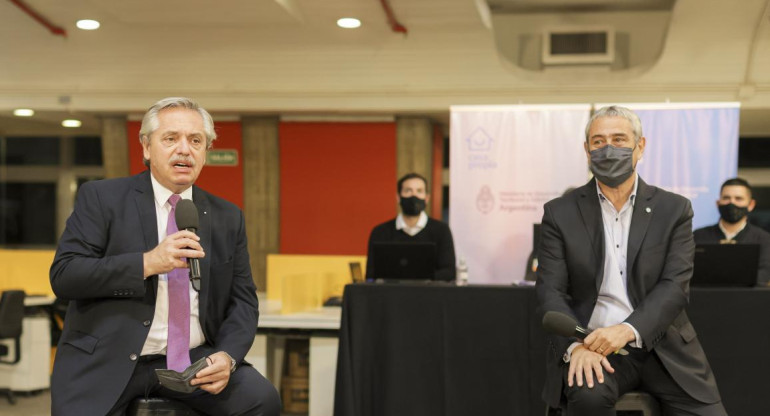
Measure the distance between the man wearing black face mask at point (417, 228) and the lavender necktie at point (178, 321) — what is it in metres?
3.11

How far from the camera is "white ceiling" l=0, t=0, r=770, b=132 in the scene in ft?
26.3

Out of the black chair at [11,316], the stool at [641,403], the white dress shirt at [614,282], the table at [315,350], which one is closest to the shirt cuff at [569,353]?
the white dress shirt at [614,282]

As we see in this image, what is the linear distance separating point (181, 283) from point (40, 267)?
17.8ft

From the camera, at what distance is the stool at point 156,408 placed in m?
2.25

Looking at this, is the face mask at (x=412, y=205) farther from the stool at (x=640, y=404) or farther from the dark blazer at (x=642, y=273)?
the stool at (x=640, y=404)

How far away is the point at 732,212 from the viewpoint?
18.1 feet

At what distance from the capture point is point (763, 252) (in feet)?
17.8

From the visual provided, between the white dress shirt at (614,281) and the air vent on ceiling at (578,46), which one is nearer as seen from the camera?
the white dress shirt at (614,281)

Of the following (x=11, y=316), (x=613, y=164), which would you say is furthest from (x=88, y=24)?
(x=613, y=164)

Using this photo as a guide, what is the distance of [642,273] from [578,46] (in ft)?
20.1

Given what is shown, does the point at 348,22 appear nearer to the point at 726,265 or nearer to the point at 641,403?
the point at 726,265

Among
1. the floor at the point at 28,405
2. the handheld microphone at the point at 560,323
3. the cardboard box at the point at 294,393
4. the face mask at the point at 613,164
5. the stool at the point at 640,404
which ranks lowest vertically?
the floor at the point at 28,405

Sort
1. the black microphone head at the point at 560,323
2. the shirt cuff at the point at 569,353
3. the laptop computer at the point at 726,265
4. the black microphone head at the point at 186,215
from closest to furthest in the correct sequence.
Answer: the black microphone head at the point at 186,215, the black microphone head at the point at 560,323, the shirt cuff at the point at 569,353, the laptop computer at the point at 726,265

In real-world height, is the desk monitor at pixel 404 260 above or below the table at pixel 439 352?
above
